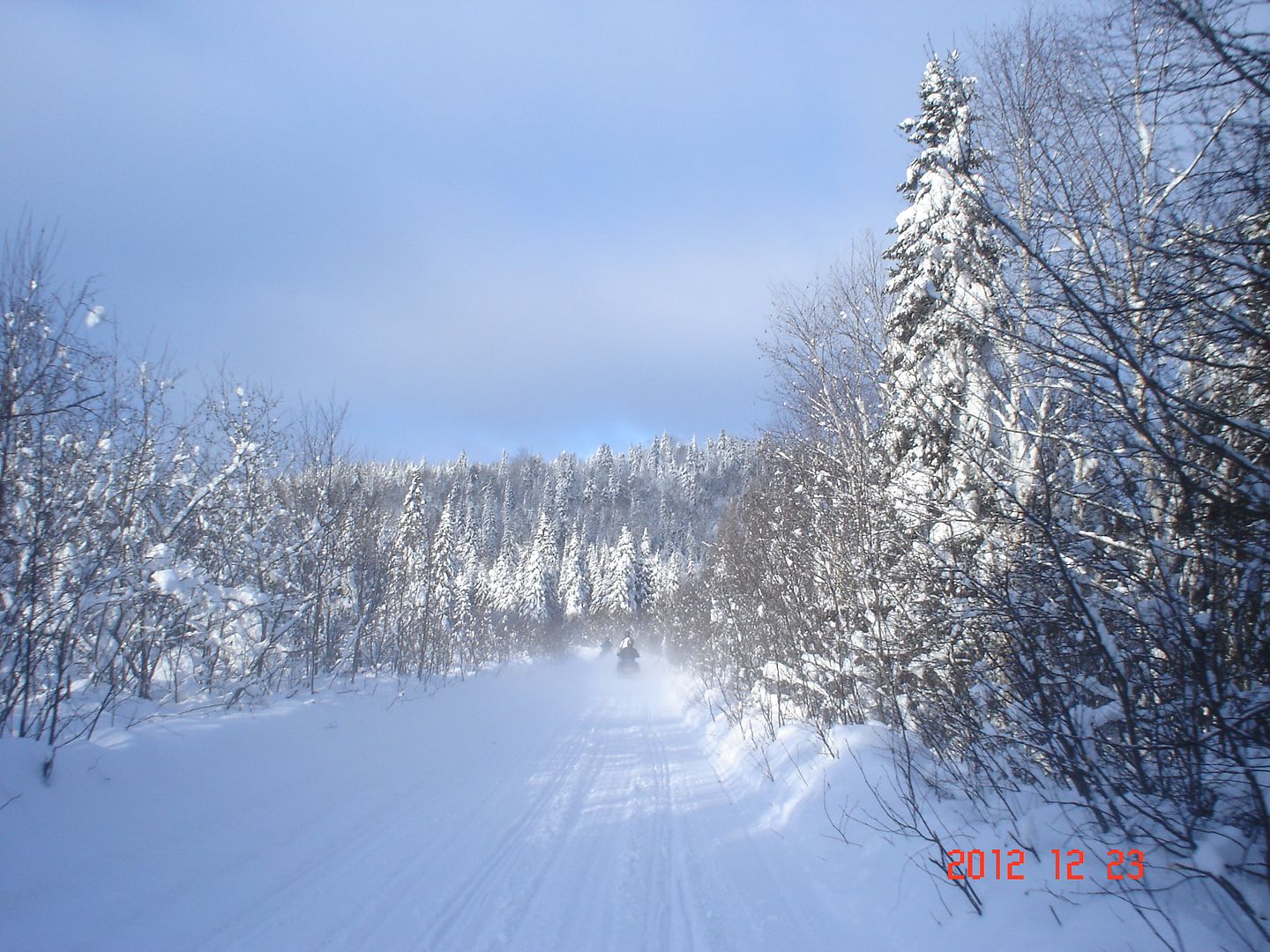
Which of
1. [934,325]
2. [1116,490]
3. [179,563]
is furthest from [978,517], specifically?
[179,563]

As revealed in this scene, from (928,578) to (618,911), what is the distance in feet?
11.6

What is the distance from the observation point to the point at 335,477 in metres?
12.8

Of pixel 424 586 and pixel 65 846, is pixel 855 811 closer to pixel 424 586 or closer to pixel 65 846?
pixel 65 846

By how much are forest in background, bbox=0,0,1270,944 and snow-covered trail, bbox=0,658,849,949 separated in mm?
981

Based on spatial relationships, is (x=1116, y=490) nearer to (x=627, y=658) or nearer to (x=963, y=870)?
(x=963, y=870)

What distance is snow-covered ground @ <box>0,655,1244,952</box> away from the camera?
360 centimetres

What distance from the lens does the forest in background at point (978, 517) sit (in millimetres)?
2779

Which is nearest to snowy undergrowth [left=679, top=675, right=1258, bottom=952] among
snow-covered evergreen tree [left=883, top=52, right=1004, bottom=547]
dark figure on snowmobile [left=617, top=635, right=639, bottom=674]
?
snow-covered evergreen tree [left=883, top=52, right=1004, bottom=547]

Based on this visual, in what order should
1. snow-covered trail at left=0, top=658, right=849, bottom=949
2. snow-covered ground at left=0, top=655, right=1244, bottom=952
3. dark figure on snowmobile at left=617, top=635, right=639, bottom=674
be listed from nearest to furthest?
snow-covered ground at left=0, top=655, right=1244, bottom=952 → snow-covered trail at left=0, top=658, right=849, bottom=949 → dark figure on snowmobile at left=617, top=635, right=639, bottom=674

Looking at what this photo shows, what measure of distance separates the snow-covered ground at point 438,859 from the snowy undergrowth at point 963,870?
0.02 meters
